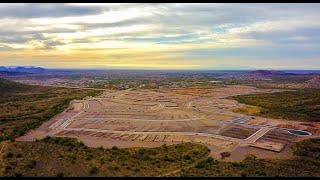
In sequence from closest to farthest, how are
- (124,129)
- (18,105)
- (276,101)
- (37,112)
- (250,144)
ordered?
(250,144) → (124,129) → (37,112) → (18,105) → (276,101)

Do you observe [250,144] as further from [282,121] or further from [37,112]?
[37,112]

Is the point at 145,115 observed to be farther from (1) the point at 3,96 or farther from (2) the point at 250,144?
(1) the point at 3,96

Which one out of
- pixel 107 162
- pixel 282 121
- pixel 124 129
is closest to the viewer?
pixel 107 162

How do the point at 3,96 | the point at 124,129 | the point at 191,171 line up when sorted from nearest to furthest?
the point at 191,171 → the point at 124,129 → the point at 3,96

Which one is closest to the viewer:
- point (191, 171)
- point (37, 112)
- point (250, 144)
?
point (191, 171)

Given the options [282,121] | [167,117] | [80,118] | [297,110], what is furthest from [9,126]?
[297,110]

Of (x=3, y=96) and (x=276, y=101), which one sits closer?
(x=276, y=101)

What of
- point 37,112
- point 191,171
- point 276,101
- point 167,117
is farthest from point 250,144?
point 276,101

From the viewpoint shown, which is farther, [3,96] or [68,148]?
[3,96]
